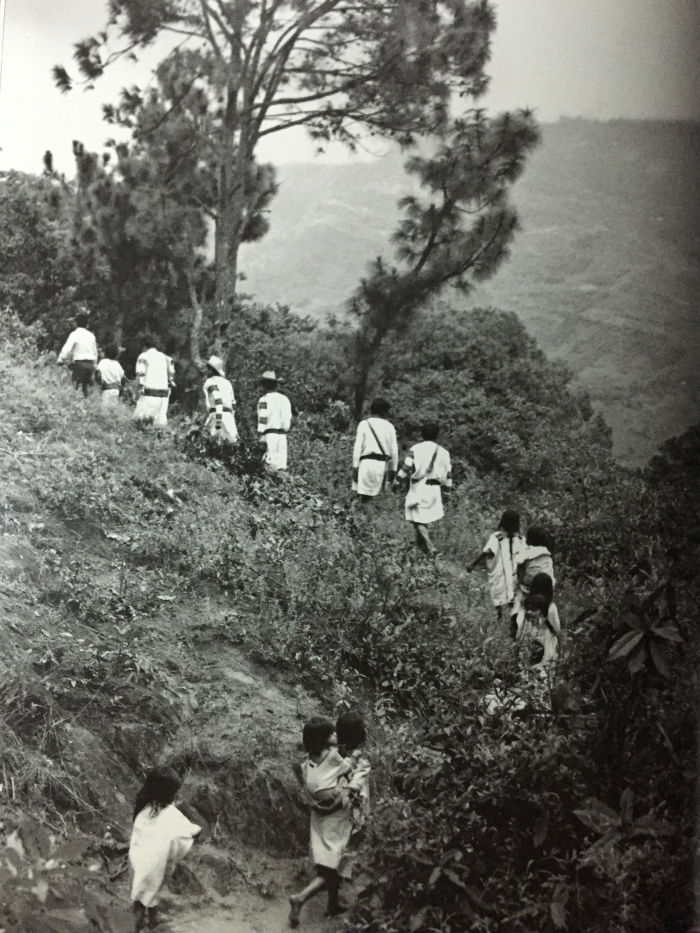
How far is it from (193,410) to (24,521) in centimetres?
90

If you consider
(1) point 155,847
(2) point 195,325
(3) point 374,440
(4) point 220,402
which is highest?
(2) point 195,325

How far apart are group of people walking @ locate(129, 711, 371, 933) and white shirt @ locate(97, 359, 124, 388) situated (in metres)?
1.83

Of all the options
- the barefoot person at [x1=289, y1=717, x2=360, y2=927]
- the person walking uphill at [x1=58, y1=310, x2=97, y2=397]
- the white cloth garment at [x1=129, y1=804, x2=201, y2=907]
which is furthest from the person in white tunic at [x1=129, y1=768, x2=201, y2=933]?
the person walking uphill at [x1=58, y1=310, x2=97, y2=397]

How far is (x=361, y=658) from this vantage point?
354 cm

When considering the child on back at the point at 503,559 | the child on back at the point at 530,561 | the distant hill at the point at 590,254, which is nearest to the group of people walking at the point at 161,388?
the distant hill at the point at 590,254

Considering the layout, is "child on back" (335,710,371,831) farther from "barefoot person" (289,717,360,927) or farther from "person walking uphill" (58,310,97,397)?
"person walking uphill" (58,310,97,397)

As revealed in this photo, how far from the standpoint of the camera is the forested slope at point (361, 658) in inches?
125

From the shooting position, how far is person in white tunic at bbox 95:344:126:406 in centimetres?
418

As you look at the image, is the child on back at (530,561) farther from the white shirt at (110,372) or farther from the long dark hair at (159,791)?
the white shirt at (110,372)

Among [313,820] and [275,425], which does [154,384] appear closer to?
[275,425]

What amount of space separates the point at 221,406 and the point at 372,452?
745mm

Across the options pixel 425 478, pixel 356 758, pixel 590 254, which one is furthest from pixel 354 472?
pixel 590 254

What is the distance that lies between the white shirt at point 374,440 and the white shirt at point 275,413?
0.33 metres

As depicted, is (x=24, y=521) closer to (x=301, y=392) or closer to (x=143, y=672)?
(x=143, y=672)
